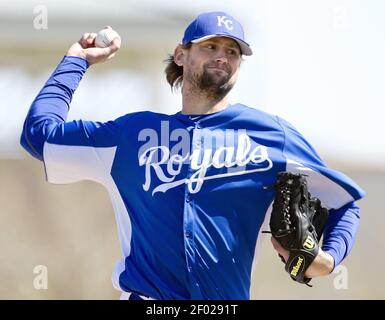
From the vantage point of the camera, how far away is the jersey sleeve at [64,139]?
289cm

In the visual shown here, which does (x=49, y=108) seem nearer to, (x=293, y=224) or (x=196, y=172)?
(x=196, y=172)

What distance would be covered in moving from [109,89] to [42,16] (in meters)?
0.76

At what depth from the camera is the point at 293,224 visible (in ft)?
8.82

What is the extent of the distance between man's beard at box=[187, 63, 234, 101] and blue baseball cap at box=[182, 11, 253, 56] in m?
0.11

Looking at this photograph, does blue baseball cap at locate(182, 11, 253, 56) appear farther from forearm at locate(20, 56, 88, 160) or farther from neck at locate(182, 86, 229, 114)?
forearm at locate(20, 56, 88, 160)

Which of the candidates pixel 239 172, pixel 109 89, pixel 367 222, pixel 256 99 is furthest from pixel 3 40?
pixel 239 172

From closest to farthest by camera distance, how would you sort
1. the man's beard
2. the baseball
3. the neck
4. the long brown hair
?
the man's beard, the neck, the baseball, the long brown hair

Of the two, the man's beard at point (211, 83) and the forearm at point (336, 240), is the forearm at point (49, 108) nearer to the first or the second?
the man's beard at point (211, 83)

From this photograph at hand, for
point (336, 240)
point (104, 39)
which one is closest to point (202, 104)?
point (104, 39)

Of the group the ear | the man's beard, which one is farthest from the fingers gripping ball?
the ear

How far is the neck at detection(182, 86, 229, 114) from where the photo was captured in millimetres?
2975

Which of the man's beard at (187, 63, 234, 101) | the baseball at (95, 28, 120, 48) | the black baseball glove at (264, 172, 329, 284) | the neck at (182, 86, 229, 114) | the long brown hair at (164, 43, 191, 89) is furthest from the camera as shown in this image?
the long brown hair at (164, 43, 191, 89)

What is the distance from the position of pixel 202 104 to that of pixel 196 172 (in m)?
0.31

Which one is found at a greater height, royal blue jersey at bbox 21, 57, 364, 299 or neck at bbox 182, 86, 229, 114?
neck at bbox 182, 86, 229, 114
